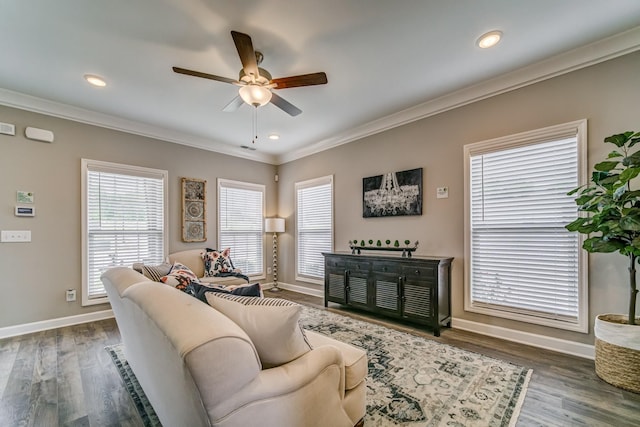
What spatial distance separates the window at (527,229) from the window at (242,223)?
390cm

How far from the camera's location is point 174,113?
12.6ft

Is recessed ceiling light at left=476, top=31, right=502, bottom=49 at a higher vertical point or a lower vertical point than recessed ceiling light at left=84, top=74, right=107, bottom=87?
higher

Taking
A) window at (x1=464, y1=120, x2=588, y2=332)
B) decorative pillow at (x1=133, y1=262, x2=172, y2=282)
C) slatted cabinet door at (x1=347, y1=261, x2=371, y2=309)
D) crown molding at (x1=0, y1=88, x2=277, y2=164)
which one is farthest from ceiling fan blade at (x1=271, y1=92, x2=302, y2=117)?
crown molding at (x1=0, y1=88, x2=277, y2=164)

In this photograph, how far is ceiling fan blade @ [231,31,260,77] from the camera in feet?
6.61

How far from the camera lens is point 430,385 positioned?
2123mm

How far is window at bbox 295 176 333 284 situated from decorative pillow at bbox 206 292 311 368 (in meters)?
3.58

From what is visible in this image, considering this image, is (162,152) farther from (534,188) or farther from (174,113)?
(534,188)

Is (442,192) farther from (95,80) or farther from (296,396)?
(95,80)

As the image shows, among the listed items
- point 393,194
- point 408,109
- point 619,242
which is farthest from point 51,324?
point 619,242

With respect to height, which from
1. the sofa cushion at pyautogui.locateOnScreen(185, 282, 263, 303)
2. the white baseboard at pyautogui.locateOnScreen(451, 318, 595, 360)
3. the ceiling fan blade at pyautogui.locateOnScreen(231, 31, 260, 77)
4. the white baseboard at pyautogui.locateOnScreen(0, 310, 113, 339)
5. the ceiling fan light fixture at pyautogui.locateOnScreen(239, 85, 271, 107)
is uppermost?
the ceiling fan blade at pyautogui.locateOnScreen(231, 31, 260, 77)

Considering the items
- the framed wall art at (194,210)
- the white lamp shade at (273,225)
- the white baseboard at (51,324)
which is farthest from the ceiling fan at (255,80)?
the white baseboard at (51,324)

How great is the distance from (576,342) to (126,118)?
6.06 m

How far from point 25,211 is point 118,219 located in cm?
94

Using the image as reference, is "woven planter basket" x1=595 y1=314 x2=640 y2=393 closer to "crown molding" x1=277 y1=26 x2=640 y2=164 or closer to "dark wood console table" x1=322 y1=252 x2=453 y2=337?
"dark wood console table" x1=322 y1=252 x2=453 y2=337
